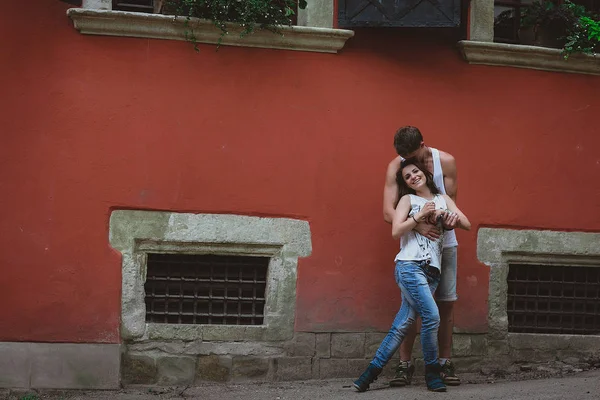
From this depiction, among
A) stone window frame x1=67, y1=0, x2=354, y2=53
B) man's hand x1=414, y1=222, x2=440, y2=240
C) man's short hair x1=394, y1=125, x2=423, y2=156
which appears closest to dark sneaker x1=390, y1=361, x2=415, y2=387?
man's hand x1=414, y1=222, x2=440, y2=240

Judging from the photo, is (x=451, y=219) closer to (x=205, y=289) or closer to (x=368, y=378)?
(x=368, y=378)

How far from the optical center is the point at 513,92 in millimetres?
5980

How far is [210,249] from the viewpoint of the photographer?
5629 millimetres

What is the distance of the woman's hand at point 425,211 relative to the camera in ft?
16.2

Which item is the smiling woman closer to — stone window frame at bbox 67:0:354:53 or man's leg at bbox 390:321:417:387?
man's leg at bbox 390:321:417:387

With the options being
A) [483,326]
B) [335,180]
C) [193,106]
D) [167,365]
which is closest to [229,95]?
[193,106]

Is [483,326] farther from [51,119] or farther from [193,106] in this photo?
[51,119]

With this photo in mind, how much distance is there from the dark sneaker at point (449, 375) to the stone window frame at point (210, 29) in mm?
2244

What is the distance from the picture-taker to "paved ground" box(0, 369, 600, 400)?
16.4 ft

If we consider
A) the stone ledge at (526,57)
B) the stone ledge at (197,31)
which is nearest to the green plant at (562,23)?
the stone ledge at (526,57)

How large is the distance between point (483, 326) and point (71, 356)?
2.82 metres

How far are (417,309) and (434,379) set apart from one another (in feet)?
1.46

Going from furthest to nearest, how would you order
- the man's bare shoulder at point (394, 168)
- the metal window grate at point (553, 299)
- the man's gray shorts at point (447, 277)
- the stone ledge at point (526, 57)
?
1. the metal window grate at point (553, 299)
2. the stone ledge at point (526, 57)
3. the man's gray shorts at point (447, 277)
4. the man's bare shoulder at point (394, 168)

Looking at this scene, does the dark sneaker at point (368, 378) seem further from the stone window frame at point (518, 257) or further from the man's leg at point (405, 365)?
the stone window frame at point (518, 257)
